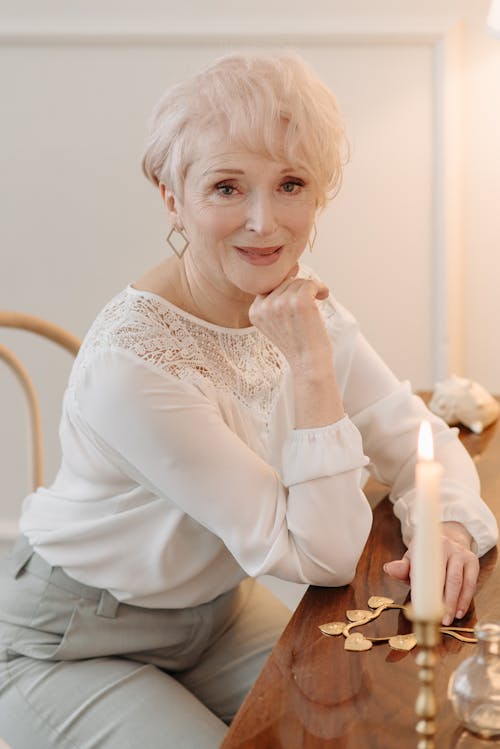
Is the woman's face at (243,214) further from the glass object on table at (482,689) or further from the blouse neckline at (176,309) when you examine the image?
the glass object on table at (482,689)

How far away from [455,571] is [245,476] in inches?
10.6

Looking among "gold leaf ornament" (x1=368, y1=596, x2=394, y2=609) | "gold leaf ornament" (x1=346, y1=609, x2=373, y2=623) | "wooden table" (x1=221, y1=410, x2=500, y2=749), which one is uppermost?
"gold leaf ornament" (x1=368, y1=596, x2=394, y2=609)

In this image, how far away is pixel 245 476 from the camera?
50.6 inches

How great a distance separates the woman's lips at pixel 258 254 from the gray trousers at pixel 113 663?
498 mm

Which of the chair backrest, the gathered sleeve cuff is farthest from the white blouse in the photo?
the chair backrest

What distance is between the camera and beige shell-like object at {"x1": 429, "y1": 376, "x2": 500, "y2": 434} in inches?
75.5

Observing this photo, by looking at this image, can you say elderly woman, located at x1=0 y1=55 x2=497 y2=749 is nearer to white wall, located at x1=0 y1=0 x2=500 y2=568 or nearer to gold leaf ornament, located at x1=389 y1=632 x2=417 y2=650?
gold leaf ornament, located at x1=389 y1=632 x2=417 y2=650

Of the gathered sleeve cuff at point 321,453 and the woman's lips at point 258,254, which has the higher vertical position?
the woman's lips at point 258,254

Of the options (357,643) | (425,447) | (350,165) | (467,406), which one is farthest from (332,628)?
(350,165)

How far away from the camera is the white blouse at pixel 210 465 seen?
4.23ft

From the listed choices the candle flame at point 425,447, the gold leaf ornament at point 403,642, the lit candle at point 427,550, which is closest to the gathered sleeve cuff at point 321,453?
the gold leaf ornament at point 403,642

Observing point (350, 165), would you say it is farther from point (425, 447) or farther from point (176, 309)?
point (425, 447)

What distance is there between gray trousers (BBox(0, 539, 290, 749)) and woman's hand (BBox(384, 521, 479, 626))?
→ 294 mm

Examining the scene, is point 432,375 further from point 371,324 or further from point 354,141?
point 354,141
